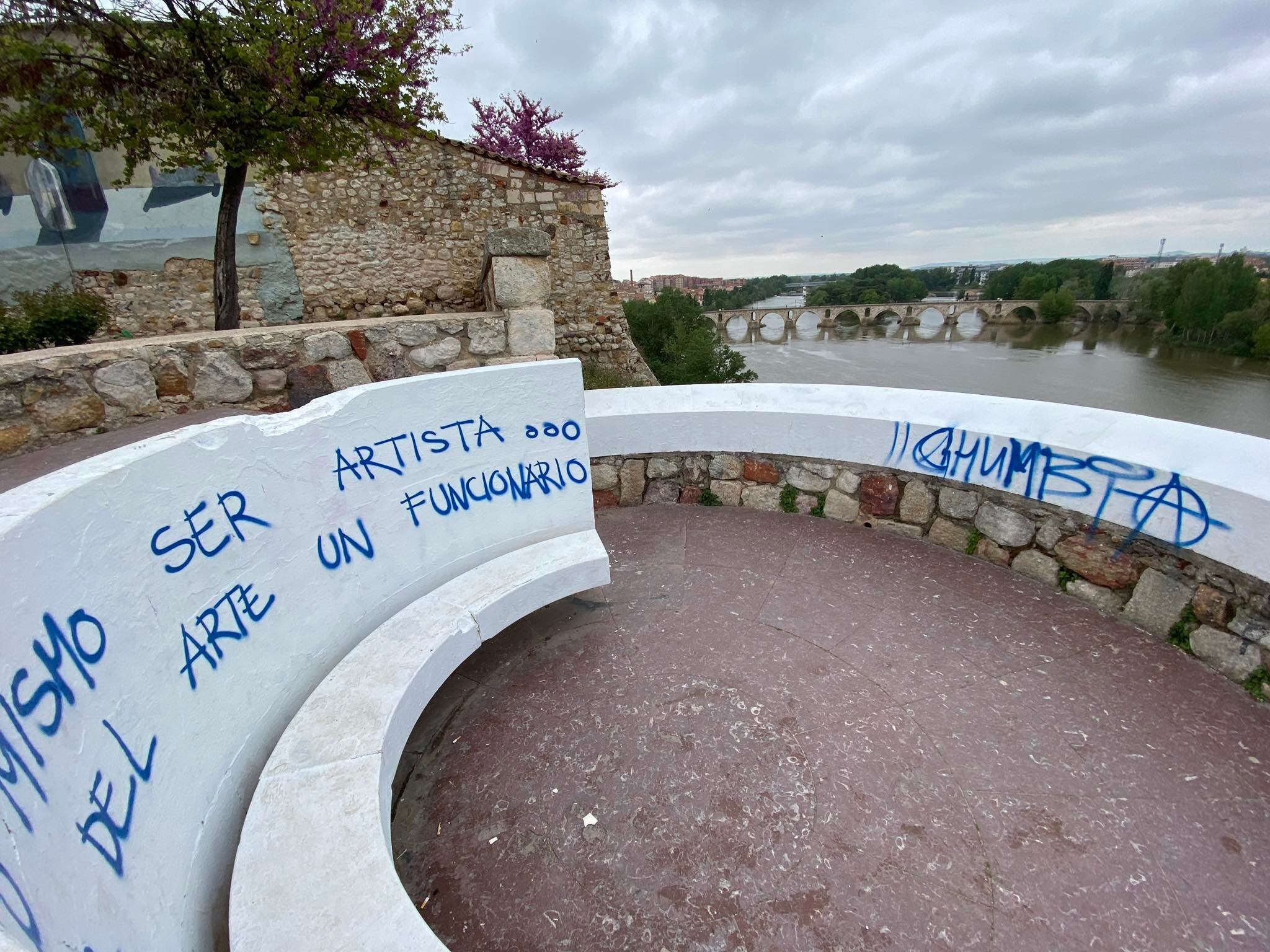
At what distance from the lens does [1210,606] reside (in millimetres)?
1997

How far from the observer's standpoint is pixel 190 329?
30.0 feet

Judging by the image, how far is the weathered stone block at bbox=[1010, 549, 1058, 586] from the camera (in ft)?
8.14

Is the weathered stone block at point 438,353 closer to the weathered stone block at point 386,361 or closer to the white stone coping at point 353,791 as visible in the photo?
the weathered stone block at point 386,361

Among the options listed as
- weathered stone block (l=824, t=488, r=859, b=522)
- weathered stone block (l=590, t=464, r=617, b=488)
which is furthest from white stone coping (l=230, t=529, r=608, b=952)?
weathered stone block (l=824, t=488, r=859, b=522)

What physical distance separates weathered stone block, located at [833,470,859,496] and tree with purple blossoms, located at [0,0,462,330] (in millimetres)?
5360

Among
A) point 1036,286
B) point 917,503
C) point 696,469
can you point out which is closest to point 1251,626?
point 917,503

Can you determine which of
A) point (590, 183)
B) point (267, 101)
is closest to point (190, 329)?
point (267, 101)

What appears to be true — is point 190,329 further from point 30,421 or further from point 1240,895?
point 1240,895

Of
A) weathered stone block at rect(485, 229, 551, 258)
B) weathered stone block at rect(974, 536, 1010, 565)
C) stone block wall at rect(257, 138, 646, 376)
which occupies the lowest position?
weathered stone block at rect(974, 536, 1010, 565)

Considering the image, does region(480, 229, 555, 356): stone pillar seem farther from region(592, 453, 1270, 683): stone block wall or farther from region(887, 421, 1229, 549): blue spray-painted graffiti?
region(887, 421, 1229, 549): blue spray-painted graffiti

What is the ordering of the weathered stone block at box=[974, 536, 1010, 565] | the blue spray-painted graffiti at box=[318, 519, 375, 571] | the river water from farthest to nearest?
the river water
the weathered stone block at box=[974, 536, 1010, 565]
the blue spray-painted graffiti at box=[318, 519, 375, 571]

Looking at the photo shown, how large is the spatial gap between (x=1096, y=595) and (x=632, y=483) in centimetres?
227

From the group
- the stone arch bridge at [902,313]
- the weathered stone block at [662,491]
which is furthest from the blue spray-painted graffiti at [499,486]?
the stone arch bridge at [902,313]

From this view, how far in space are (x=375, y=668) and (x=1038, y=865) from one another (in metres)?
1.96
